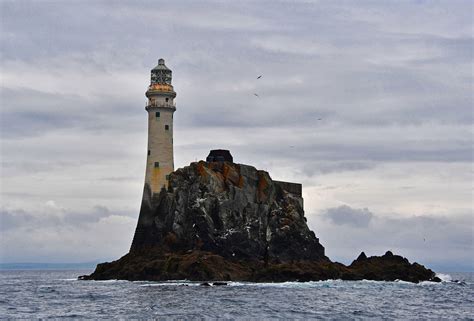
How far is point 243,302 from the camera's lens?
60.0 meters

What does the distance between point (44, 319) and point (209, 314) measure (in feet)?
35.3

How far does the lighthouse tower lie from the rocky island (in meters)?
2.15

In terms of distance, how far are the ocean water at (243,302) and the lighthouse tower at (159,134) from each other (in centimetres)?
1749

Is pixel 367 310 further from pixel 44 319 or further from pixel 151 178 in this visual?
pixel 151 178

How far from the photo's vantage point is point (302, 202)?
3959 inches

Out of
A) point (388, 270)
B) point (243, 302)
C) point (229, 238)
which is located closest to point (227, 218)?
point (229, 238)

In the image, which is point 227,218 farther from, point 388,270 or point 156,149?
point 388,270

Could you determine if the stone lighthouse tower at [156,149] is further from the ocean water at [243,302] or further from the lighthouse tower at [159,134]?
the ocean water at [243,302]

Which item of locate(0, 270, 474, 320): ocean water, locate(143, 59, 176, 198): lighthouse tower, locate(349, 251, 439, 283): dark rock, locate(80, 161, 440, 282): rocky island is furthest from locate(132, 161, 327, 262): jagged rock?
locate(0, 270, 474, 320): ocean water

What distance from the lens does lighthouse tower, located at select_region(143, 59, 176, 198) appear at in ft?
315

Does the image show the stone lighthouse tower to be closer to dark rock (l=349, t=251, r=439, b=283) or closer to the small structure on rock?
the small structure on rock

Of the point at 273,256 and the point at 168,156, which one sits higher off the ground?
the point at 168,156

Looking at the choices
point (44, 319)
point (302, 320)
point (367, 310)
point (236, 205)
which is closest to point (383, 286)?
point (236, 205)

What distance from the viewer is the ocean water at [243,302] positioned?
2141 inches
